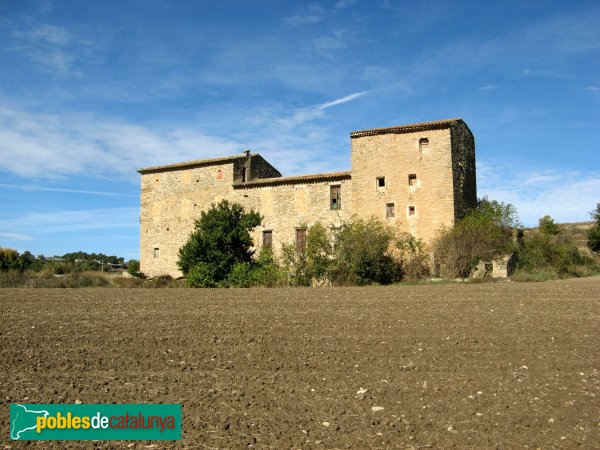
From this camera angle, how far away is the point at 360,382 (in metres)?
6.43

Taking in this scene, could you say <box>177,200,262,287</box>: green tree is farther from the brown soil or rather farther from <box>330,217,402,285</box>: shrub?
the brown soil

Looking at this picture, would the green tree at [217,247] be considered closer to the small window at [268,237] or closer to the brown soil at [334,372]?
the small window at [268,237]

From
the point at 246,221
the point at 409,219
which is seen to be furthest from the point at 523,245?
the point at 246,221

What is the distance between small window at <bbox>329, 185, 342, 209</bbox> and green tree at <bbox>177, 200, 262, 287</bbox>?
509 centimetres

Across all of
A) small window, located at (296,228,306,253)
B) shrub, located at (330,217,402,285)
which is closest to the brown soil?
shrub, located at (330,217,402,285)

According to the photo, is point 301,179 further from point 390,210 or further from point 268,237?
point 390,210

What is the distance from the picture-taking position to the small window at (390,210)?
91.3ft

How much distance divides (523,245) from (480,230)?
3.55 m

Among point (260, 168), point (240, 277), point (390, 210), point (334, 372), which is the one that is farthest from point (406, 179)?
point (334, 372)

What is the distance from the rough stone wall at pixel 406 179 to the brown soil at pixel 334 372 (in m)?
14.7

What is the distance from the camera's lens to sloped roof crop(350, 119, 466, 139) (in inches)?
1065

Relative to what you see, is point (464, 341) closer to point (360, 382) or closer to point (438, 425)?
point (360, 382)

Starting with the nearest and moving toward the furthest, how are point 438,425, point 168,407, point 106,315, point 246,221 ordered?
point 438,425 < point 168,407 < point 106,315 < point 246,221

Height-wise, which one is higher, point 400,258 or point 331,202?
point 331,202
